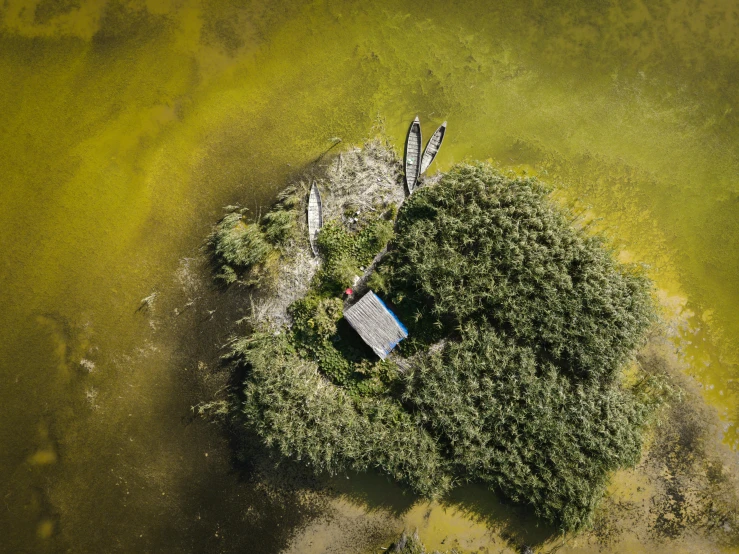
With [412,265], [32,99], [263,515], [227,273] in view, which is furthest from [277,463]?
[32,99]

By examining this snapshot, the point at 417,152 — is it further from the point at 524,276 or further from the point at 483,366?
the point at 483,366

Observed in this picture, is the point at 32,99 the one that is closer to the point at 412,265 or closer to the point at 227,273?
the point at 227,273

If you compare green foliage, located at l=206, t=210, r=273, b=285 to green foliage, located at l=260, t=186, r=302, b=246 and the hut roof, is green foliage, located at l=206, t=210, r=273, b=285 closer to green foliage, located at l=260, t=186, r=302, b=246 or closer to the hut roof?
green foliage, located at l=260, t=186, r=302, b=246

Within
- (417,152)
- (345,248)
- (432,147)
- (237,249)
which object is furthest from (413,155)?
(237,249)

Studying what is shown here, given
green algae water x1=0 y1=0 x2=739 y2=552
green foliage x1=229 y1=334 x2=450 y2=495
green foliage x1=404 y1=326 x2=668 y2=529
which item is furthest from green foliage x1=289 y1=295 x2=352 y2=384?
green algae water x1=0 y1=0 x2=739 y2=552

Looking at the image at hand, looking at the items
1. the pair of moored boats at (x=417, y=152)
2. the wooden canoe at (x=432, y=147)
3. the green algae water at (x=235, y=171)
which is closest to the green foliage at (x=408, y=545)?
the green algae water at (x=235, y=171)
